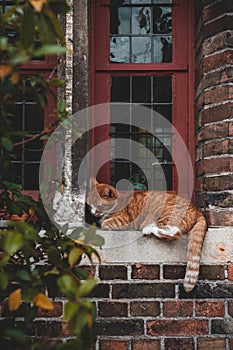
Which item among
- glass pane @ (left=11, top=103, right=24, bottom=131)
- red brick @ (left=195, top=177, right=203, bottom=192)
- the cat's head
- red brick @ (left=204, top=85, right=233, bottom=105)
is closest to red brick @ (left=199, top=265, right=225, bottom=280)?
red brick @ (left=195, top=177, right=203, bottom=192)

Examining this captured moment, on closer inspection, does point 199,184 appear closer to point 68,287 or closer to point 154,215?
point 154,215

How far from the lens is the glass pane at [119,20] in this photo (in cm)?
345

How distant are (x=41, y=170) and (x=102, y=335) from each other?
1044 millimetres

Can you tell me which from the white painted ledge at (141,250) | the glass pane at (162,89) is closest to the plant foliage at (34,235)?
the white painted ledge at (141,250)

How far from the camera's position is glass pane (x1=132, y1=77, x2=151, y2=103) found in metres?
3.44

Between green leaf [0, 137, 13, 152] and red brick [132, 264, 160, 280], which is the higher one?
green leaf [0, 137, 13, 152]

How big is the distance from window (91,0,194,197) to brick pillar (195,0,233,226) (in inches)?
8.2

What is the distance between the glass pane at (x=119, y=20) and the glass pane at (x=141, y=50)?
0.09 meters

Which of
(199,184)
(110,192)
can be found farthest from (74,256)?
(199,184)

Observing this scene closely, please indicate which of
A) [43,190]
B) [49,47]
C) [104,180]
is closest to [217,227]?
[104,180]

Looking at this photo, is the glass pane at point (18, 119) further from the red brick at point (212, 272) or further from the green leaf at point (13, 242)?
the green leaf at point (13, 242)

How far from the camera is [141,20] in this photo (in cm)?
345

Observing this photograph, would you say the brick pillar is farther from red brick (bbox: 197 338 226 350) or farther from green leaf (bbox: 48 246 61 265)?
green leaf (bbox: 48 246 61 265)

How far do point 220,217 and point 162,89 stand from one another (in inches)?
35.8
